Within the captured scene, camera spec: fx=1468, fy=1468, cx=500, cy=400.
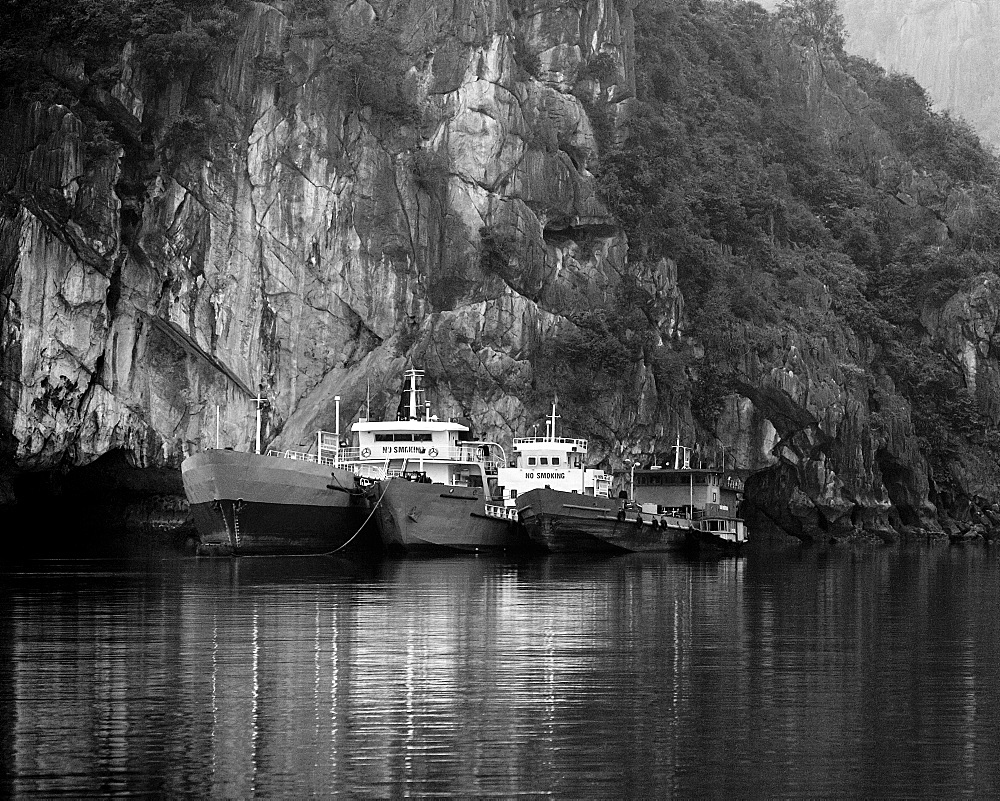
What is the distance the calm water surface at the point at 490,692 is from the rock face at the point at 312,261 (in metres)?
30.0

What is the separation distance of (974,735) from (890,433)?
63.3 m

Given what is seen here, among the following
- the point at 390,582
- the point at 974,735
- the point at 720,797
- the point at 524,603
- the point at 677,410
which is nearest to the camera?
the point at 720,797

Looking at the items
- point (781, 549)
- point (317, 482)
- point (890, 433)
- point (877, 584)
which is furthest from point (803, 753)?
point (890, 433)

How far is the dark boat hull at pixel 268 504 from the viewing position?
50.8 metres

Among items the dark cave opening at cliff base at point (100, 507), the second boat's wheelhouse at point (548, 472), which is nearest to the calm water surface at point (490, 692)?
the second boat's wheelhouse at point (548, 472)

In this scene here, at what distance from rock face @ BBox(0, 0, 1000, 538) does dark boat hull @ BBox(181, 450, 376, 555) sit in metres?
10.5

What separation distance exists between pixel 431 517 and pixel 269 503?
6.68m

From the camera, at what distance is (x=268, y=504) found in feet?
169

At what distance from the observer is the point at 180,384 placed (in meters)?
68.2

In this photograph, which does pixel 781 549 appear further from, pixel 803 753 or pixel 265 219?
pixel 803 753

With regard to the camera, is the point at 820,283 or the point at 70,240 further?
the point at 820,283

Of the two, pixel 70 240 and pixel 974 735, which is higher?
pixel 70 240

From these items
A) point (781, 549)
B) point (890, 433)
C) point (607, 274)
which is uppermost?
point (607, 274)

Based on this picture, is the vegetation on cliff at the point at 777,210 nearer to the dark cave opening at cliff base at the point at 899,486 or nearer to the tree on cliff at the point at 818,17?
the tree on cliff at the point at 818,17
